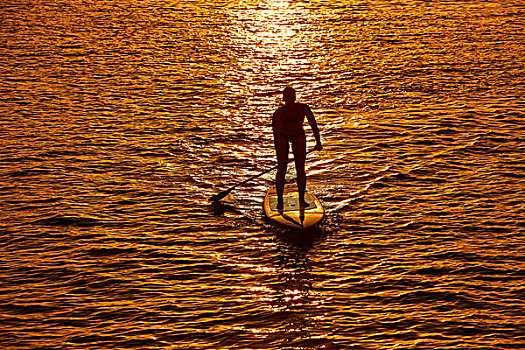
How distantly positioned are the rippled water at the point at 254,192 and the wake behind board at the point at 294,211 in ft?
0.93

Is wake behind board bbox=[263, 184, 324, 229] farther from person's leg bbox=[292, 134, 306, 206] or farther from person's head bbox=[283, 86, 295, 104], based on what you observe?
person's head bbox=[283, 86, 295, 104]

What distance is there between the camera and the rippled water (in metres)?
11.6

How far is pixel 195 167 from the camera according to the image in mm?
17953

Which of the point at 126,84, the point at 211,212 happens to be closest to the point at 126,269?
the point at 211,212

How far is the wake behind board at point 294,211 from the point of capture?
1431 centimetres

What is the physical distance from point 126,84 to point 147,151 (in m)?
6.36

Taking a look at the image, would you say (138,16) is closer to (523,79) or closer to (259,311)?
(523,79)

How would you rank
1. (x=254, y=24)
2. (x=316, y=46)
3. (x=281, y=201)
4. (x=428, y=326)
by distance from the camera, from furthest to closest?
(x=254, y=24), (x=316, y=46), (x=281, y=201), (x=428, y=326)

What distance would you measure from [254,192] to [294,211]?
2016mm

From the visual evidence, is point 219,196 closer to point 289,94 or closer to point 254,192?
point 254,192

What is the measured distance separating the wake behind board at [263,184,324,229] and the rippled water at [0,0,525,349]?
11.2 inches

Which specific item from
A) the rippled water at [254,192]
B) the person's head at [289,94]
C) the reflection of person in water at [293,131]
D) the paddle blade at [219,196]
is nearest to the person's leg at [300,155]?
the reflection of person in water at [293,131]

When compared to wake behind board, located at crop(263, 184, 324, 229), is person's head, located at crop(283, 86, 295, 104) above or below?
above

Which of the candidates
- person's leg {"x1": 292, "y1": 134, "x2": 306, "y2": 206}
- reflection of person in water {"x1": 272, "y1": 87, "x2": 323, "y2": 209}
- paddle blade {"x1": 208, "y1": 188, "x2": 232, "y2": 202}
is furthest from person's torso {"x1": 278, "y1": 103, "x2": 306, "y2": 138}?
paddle blade {"x1": 208, "y1": 188, "x2": 232, "y2": 202}
